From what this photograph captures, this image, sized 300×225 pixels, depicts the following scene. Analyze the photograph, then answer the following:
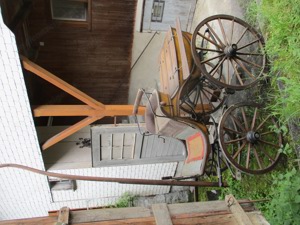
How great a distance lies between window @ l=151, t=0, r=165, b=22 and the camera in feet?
25.4

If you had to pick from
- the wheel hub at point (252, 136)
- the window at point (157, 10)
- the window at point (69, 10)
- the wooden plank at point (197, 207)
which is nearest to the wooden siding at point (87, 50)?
the window at point (69, 10)

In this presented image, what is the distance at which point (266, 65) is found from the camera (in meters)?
4.80

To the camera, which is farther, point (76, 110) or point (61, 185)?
point (61, 185)

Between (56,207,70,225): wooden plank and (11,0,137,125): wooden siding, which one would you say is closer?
(56,207,70,225): wooden plank

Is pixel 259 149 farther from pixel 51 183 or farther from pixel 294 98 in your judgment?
pixel 51 183

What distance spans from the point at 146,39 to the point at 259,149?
491 cm

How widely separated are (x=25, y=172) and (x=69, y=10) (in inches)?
170

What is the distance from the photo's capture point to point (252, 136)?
182 inches

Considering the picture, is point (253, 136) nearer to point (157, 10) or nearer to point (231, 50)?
point (231, 50)

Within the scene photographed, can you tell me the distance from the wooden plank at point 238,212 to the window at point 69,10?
615 centimetres

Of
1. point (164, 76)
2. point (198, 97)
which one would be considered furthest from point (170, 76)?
point (198, 97)

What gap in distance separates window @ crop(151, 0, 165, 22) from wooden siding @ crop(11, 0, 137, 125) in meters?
0.56

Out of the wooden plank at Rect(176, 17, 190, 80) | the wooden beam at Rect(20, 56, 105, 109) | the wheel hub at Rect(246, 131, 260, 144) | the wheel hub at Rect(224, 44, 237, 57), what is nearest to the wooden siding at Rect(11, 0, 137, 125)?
the wooden beam at Rect(20, 56, 105, 109)

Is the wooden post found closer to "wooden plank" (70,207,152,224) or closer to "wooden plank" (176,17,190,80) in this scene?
"wooden plank" (176,17,190,80)
